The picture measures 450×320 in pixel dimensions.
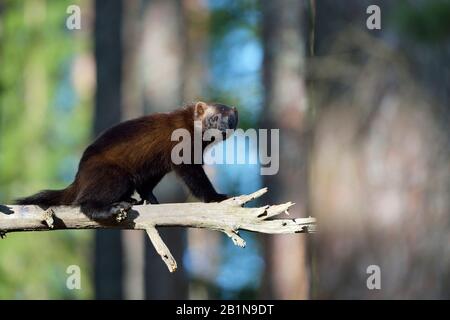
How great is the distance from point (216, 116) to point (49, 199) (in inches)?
94.7

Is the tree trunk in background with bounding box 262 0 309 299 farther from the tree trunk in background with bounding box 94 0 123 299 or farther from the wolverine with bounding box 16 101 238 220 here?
the wolverine with bounding box 16 101 238 220

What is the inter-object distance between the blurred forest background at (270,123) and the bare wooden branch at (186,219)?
1815 mm

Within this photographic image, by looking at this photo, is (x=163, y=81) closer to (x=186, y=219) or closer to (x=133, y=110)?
(x=133, y=110)

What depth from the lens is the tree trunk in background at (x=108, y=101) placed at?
613 inches

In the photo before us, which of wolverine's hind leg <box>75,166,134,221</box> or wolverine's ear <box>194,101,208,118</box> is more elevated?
wolverine's ear <box>194,101,208,118</box>

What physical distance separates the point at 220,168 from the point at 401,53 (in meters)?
17.0

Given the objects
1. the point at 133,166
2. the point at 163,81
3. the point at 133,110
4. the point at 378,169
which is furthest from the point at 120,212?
the point at 133,110

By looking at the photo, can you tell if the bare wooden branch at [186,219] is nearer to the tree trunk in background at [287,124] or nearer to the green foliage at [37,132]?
the tree trunk in background at [287,124]

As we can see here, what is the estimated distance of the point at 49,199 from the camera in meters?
7.91

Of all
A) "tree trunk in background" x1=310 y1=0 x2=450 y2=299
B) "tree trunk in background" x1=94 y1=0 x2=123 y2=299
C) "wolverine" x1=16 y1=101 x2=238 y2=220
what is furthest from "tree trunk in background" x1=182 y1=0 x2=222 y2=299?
"tree trunk in background" x1=310 y1=0 x2=450 y2=299

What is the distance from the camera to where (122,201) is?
314 inches

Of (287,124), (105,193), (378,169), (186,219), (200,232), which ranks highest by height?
(287,124)

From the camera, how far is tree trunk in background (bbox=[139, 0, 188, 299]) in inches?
567

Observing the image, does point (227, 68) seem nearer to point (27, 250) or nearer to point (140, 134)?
point (27, 250)
